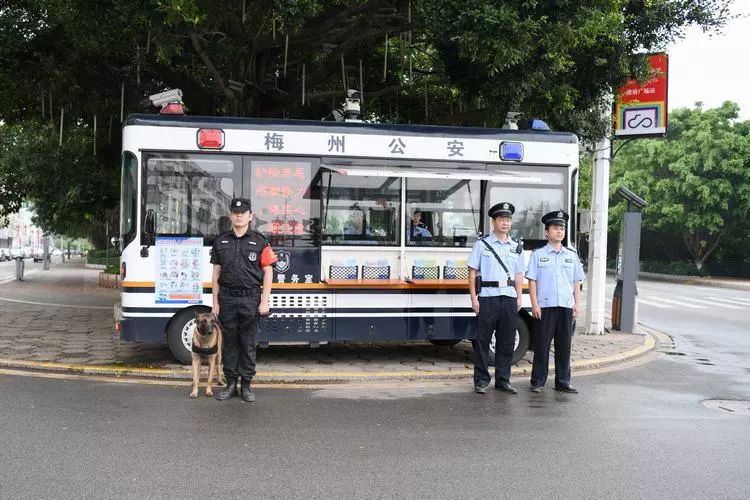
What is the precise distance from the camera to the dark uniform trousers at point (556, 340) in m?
7.76

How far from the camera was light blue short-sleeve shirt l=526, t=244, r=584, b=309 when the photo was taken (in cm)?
771

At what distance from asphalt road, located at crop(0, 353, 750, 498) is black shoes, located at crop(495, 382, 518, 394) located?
12 cm

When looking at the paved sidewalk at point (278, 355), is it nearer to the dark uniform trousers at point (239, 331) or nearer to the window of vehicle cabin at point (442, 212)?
the dark uniform trousers at point (239, 331)

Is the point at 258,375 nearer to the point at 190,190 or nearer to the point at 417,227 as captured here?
the point at 190,190

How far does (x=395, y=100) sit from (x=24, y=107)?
801 cm

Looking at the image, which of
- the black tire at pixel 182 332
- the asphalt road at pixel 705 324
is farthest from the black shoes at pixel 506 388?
the asphalt road at pixel 705 324

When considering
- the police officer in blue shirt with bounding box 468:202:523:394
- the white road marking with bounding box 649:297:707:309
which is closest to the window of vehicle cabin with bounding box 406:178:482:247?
the police officer in blue shirt with bounding box 468:202:523:394

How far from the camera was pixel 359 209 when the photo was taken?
8609 mm

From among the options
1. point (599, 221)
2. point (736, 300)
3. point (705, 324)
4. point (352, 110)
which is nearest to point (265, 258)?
point (352, 110)

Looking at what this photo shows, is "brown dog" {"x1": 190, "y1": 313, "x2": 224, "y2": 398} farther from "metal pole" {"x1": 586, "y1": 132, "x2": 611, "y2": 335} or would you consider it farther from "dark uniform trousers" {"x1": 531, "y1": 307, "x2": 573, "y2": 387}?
"metal pole" {"x1": 586, "y1": 132, "x2": 611, "y2": 335}

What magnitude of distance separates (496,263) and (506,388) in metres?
1.36

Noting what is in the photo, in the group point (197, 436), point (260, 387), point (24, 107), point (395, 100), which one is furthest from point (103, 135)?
point (197, 436)

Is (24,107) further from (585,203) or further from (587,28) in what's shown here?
(585,203)

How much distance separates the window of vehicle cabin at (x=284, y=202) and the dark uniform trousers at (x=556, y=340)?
2798 mm
